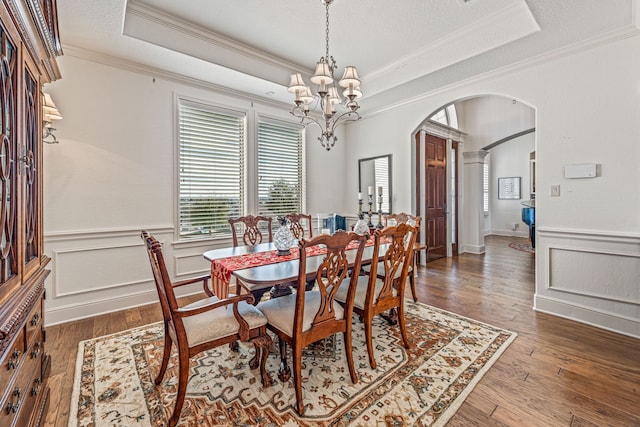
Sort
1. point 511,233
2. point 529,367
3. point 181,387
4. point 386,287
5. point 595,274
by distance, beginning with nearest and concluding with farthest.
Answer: point 181,387, point 529,367, point 386,287, point 595,274, point 511,233

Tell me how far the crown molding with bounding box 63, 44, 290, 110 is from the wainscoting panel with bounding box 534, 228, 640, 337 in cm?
399

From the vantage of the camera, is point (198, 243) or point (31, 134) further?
point (198, 243)

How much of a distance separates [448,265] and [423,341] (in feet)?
9.72

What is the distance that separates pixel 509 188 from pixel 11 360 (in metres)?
10.3

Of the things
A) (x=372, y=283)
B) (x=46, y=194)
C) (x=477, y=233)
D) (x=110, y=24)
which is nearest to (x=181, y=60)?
(x=110, y=24)

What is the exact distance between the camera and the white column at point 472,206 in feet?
20.2

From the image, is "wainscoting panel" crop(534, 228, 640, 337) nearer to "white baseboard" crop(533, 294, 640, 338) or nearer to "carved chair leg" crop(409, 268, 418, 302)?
"white baseboard" crop(533, 294, 640, 338)

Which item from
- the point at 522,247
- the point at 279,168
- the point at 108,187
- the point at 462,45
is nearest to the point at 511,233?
the point at 522,247

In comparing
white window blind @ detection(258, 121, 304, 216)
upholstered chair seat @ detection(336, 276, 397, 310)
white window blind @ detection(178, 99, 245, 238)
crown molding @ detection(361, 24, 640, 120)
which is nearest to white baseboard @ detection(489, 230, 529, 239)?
crown molding @ detection(361, 24, 640, 120)

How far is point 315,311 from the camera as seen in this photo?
1.88 meters

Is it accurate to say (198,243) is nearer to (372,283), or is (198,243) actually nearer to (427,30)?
(372,283)

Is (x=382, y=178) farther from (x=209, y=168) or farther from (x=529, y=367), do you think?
(x=529, y=367)

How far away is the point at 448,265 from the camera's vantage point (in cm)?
507

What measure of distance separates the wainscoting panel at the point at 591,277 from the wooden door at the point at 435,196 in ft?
7.17
